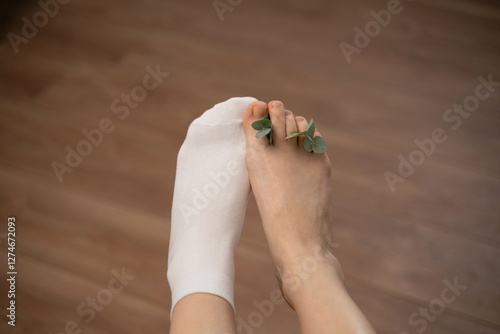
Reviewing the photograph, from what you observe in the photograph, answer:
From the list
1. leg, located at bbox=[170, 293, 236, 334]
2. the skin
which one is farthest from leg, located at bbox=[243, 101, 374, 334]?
leg, located at bbox=[170, 293, 236, 334]

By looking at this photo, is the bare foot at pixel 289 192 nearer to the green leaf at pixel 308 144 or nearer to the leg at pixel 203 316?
the green leaf at pixel 308 144

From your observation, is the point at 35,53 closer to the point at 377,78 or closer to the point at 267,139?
the point at 267,139

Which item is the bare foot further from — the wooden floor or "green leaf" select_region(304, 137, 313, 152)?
the wooden floor

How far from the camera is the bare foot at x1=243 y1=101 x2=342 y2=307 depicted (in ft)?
2.75

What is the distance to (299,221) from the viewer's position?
34.3 inches

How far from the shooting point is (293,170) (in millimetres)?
926

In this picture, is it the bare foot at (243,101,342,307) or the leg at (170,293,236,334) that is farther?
the bare foot at (243,101,342,307)

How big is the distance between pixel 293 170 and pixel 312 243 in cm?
15

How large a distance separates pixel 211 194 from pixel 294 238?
205 millimetres

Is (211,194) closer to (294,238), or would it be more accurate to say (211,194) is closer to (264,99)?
(294,238)

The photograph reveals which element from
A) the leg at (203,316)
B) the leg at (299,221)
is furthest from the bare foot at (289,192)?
the leg at (203,316)

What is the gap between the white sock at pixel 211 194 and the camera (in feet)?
2.84

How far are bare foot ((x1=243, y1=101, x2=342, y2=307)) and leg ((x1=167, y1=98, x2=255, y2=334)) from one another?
0.04m

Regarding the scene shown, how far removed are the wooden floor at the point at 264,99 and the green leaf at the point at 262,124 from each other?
0.22 meters
